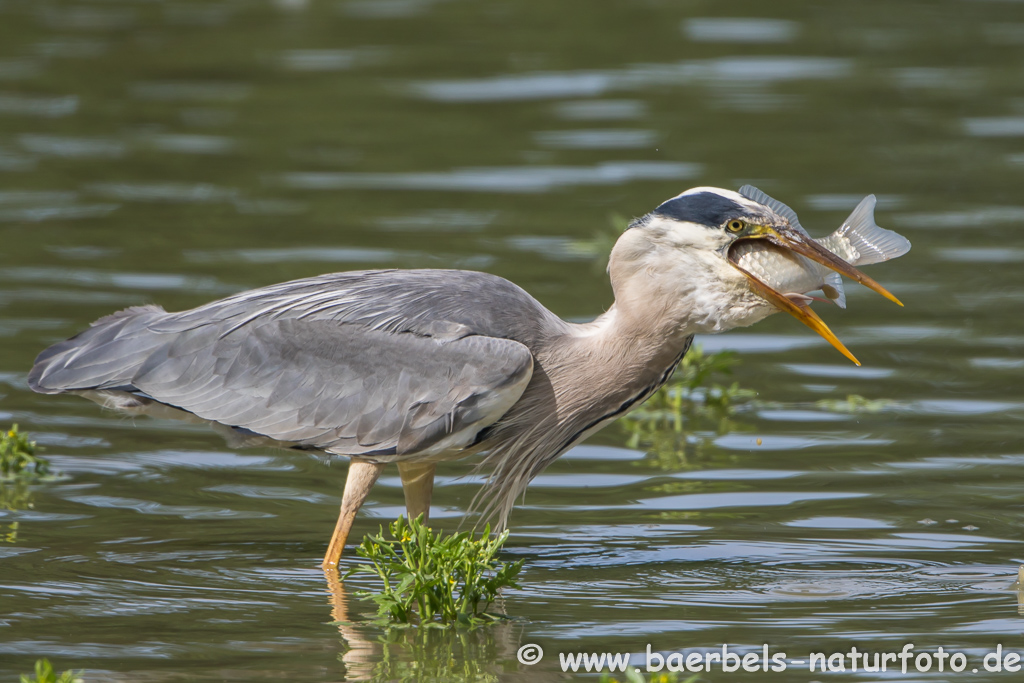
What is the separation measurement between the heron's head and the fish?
4 cm

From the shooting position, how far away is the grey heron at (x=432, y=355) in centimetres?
646

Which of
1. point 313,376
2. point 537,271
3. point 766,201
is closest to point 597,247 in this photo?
point 537,271

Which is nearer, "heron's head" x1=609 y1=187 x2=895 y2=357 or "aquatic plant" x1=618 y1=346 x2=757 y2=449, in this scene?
"heron's head" x1=609 y1=187 x2=895 y2=357

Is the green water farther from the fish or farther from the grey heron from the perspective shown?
the fish

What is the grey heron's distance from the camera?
646 centimetres

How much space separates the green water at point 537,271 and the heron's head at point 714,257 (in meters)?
1.24

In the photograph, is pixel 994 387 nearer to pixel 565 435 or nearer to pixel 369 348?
pixel 565 435

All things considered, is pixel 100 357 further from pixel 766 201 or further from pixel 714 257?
pixel 766 201

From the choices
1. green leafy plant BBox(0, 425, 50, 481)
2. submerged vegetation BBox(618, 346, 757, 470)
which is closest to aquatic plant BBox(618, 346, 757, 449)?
submerged vegetation BBox(618, 346, 757, 470)

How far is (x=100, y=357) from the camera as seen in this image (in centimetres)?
733

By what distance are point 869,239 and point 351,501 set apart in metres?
2.55

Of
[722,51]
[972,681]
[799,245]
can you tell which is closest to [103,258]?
[799,245]

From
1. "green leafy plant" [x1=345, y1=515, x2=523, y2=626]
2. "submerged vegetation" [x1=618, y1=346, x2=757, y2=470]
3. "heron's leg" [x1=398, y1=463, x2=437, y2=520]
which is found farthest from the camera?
"submerged vegetation" [x1=618, y1=346, x2=757, y2=470]

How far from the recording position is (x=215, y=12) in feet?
75.5
